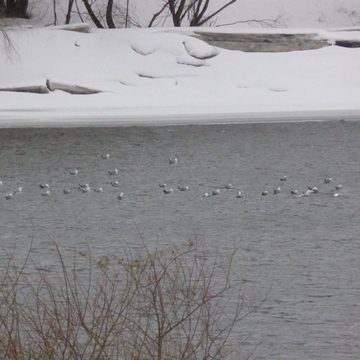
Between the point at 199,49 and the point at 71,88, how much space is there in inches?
147

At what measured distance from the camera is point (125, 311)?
6066 mm

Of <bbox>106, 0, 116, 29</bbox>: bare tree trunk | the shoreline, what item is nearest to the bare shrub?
the shoreline

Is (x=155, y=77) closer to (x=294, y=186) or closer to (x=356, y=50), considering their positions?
(x=356, y=50)

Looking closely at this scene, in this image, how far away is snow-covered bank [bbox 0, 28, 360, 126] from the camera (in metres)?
21.8

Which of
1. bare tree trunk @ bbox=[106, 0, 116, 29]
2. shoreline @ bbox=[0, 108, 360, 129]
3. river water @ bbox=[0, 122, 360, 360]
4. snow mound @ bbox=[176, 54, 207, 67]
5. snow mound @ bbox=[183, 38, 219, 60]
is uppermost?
bare tree trunk @ bbox=[106, 0, 116, 29]

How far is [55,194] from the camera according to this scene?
473 inches

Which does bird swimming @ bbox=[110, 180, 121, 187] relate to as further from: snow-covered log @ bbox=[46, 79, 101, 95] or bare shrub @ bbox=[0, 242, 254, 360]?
snow-covered log @ bbox=[46, 79, 101, 95]

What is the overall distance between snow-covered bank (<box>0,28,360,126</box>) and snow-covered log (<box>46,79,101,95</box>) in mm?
192

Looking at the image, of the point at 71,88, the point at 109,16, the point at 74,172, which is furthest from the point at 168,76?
the point at 74,172

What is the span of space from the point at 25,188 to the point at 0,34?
44.2ft

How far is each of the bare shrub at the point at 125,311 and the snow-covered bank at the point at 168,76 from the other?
13.0 meters

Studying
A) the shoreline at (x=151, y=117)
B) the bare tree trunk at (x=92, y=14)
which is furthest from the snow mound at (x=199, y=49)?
the shoreline at (x=151, y=117)

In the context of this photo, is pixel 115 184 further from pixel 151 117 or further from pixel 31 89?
pixel 31 89

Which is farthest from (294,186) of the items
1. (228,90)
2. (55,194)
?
(228,90)
